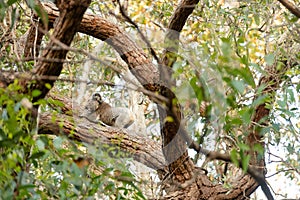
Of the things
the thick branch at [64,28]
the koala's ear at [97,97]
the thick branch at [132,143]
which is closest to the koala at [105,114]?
the koala's ear at [97,97]

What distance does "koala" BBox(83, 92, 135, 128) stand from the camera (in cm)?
346

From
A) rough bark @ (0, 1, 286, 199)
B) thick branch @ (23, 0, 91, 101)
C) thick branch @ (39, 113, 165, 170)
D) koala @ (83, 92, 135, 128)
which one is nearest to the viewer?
thick branch @ (23, 0, 91, 101)

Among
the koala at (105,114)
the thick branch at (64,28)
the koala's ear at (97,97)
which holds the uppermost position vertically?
the koala's ear at (97,97)

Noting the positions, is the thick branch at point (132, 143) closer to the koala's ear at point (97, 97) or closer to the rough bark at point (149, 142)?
the rough bark at point (149, 142)

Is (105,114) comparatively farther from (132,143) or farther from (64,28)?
(64,28)

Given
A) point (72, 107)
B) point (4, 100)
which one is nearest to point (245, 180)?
point (72, 107)

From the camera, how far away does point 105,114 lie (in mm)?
3523

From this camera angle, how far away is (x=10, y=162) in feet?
4.90

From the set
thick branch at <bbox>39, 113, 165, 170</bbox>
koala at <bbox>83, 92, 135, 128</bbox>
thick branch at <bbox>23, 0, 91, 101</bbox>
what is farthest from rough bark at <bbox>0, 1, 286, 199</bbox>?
thick branch at <bbox>23, 0, 91, 101</bbox>

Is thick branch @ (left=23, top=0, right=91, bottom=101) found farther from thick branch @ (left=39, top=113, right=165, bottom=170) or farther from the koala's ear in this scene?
the koala's ear

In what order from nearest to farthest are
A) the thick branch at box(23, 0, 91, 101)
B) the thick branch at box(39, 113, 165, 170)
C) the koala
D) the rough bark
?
the thick branch at box(23, 0, 91, 101) < the rough bark < the thick branch at box(39, 113, 165, 170) < the koala

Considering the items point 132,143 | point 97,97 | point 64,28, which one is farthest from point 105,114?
point 64,28

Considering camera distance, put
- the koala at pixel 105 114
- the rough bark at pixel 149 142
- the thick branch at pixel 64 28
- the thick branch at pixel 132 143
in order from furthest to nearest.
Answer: the koala at pixel 105 114 → the thick branch at pixel 132 143 → the rough bark at pixel 149 142 → the thick branch at pixel 64 28

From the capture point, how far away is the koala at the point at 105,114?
3.46 meters
